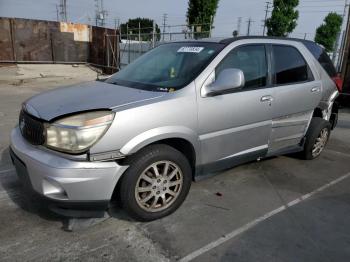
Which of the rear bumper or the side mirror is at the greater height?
the side mirror

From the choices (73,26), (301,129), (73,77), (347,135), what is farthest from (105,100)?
(73,26)

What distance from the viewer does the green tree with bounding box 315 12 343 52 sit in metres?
38.2

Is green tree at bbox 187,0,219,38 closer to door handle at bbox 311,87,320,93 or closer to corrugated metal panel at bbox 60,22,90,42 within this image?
corrugated metal panel at bbox 60,22,90,42

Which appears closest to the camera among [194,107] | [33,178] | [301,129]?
[33,178]

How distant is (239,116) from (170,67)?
3.04 ft

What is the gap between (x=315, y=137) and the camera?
469 cm

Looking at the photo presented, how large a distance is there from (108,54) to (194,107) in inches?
626

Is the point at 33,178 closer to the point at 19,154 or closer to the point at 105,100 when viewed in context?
the point at 19,154

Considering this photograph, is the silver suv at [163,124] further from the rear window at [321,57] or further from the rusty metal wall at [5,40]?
the rusty metal wall at [5,40]

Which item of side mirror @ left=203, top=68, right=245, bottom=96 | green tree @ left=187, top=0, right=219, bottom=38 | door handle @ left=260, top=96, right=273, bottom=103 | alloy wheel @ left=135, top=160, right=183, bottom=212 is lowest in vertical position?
alloy wheel @ left=135, top=160, right=183, bottom=212

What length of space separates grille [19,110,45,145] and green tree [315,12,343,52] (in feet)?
134

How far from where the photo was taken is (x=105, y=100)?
2.90 metres

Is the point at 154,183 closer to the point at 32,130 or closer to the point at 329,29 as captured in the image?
the point at 32,130

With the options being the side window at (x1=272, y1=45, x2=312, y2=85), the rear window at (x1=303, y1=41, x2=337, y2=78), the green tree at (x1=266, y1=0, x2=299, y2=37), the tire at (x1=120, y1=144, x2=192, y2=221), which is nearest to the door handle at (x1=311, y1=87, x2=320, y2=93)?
the side window at (x1=272, y1=45, x2=312, y2=85)
